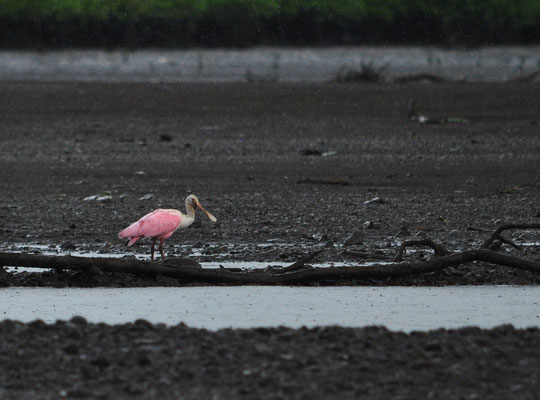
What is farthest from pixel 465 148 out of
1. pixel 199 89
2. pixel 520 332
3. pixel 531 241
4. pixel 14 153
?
pixel 520 332

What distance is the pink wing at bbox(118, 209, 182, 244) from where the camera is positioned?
10.2m

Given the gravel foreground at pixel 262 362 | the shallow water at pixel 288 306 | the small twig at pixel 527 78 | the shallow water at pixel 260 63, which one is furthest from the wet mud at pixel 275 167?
the gravel foreground at pixel 262 362

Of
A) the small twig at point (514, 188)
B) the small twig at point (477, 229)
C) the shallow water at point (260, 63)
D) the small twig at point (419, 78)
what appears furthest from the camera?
the shallow water at point (260, 63)

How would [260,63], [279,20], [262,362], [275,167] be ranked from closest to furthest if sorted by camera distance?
[262,362]
[275,167]
[260,63]
[279,20]

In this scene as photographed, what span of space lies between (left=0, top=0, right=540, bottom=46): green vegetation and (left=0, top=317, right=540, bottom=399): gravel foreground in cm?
2356

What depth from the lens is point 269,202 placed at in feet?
44.1

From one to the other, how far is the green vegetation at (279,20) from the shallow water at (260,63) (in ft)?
1.29

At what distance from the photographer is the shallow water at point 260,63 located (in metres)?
28.8

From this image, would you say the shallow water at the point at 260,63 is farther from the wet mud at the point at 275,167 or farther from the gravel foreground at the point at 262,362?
the gravel foreground at the point at 262,362

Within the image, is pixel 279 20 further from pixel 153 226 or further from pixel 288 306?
pixel 288 306

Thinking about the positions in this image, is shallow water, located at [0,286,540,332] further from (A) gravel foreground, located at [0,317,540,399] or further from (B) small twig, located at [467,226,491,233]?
(B) small twig, located at [467,226,491,233]

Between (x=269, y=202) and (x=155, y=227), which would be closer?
(x=155, y=227)

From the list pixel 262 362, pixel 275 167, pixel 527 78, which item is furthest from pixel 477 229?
pixel 527 78

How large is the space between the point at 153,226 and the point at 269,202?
10.9 ft
